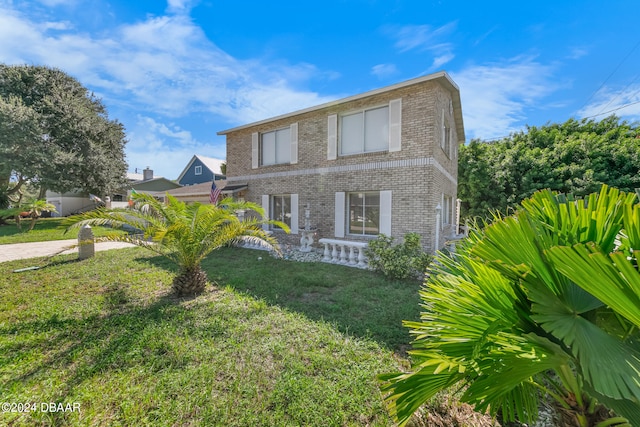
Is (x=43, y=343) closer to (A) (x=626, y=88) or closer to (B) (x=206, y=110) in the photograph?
(B) (x=206, y=110)

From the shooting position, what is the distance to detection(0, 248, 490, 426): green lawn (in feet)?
8.31

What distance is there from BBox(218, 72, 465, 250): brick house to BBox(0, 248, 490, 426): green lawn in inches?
136

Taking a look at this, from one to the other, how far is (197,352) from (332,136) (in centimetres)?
857

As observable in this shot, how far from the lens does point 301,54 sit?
10.2m

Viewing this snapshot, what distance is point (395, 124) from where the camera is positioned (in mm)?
8805

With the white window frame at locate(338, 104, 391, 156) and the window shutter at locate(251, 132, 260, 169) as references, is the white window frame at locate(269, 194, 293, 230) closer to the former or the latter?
the window shutter at locate(251, 132, 260, 169)

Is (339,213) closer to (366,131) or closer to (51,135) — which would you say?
(366,131)

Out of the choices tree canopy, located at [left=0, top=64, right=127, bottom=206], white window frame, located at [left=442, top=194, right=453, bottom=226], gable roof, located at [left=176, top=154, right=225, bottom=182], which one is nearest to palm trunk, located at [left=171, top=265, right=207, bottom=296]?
white window frame, located at [left=442, top=194, right=453, bottom=226]

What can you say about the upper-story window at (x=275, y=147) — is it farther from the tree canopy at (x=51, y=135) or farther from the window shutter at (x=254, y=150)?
the tree canopy at (x=51, y=135)

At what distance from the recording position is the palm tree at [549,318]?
1.10 m

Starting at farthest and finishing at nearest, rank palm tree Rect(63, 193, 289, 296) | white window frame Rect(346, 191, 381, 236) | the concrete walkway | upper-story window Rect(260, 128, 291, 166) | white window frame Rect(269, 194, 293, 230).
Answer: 1. white window frame Rect(269, 194, 293, 230)
2. upper-story window Rect(260, 128, 291, 166)
3. the concrete walkway
4. white window frame Rect(346, 191, 381, 236)
5. palm tree Rect(63, 193, 289, 296)

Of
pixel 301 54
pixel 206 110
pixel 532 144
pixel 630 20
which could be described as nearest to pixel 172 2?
pixel 301 54

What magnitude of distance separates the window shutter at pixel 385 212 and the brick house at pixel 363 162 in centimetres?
4

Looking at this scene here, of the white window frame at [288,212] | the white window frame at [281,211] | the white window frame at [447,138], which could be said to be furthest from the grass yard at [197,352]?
the white window frame at [447,138]
